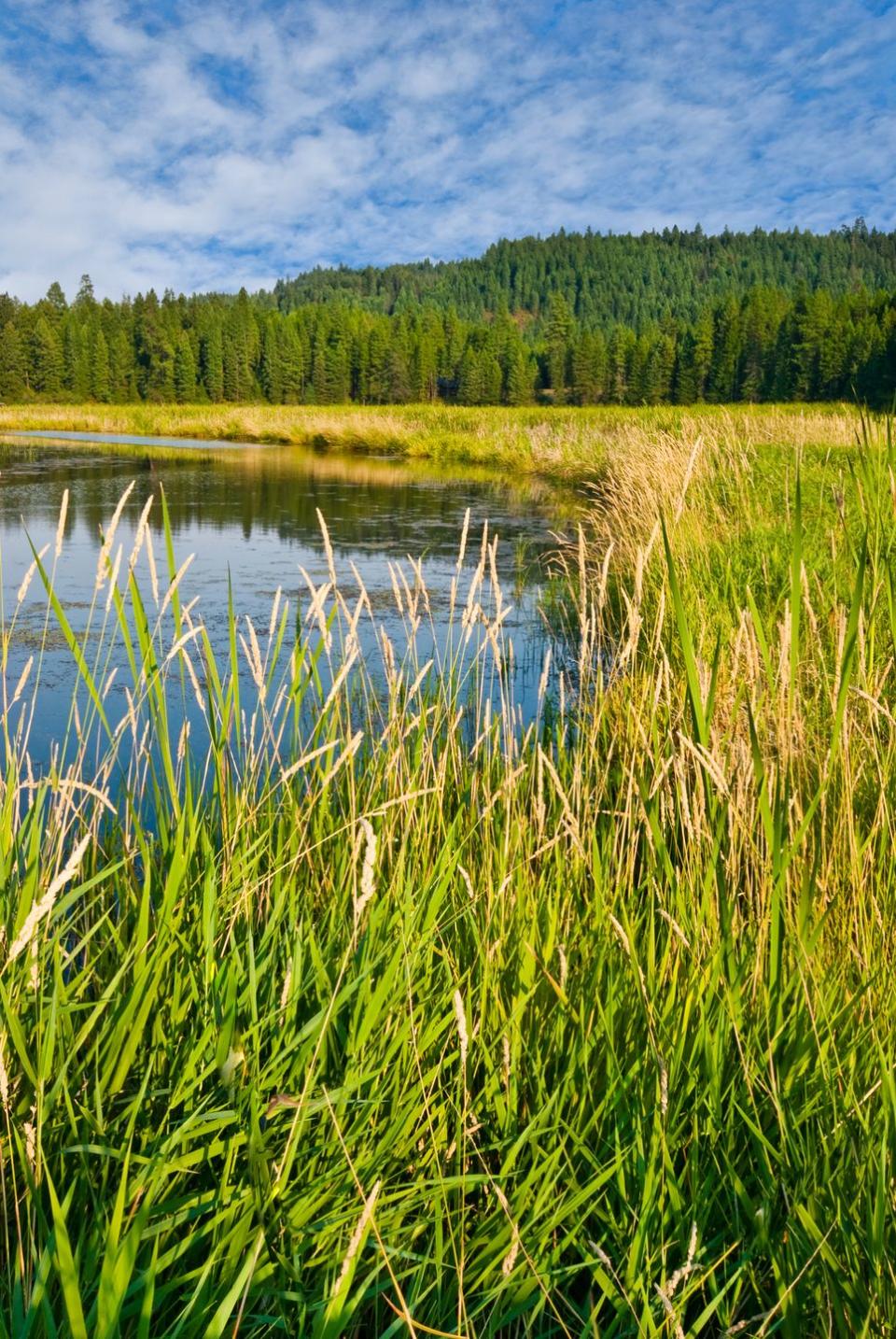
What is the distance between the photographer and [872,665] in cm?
230

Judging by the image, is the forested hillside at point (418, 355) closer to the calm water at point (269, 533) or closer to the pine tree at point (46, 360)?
the pine tree at point (46, 360)

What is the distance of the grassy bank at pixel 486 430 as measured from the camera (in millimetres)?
13094

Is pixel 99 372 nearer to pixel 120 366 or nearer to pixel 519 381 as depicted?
pixel 120 366

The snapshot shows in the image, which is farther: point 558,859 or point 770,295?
point 770,295

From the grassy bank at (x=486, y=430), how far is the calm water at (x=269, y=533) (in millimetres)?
1505

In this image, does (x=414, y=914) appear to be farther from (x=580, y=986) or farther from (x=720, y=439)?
(x=720, y=439)

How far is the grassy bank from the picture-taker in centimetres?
1309

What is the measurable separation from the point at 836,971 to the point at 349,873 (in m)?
0.89

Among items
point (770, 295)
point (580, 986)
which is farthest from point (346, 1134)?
point (770, 295)

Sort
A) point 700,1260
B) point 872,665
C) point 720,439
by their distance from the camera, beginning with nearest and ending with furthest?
point 700,1260
point 872,665
point 720,439

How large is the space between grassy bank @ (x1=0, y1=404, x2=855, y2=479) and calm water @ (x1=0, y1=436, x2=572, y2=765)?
1.51 metres

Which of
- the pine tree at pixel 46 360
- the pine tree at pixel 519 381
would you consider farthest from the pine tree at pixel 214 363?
the pine tree at pixel 519 381

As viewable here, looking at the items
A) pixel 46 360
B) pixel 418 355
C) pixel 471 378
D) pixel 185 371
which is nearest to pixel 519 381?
pixel 471 378

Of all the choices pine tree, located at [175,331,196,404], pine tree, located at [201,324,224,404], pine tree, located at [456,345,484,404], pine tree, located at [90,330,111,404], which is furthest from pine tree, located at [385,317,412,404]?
pine tree, located at [90,330,111,404]
